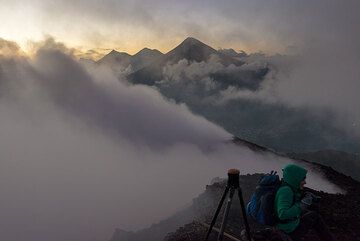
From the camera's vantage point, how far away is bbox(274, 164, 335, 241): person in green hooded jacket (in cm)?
877

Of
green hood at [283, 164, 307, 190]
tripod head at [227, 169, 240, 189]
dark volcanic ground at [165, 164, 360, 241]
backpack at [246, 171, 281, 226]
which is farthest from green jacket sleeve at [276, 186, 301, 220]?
dark volcanic ground at [165, 164, 360, 241]

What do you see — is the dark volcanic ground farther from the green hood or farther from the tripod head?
the tripod head

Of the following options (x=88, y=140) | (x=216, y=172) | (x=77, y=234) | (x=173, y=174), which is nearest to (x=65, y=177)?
(x=88, y=140)

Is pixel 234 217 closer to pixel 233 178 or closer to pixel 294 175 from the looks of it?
pixel 233 178

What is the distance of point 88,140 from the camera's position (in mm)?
121250

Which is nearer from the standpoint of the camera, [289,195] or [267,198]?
[289,195]

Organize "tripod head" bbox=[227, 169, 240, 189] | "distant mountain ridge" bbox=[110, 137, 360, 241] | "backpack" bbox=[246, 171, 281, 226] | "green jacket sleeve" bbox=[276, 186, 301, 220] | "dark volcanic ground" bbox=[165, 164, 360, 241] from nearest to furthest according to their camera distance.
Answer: "green jacket sleeve" bbox=[276, 186, 301, 220] < "backpack" bbox=[246, 171, 281, 226] < "tripod head" bbox=[227, 169, 240, 189] < "dark volcanic ground" bbox=[165, 164, 360, 241] < "distant mountain ridge" bbox=[110, 137, 360, 241]

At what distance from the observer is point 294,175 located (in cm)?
882

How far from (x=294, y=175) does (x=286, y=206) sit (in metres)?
0.67

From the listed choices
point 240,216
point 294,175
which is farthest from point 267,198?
point 240,216

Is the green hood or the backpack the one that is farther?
the backpack

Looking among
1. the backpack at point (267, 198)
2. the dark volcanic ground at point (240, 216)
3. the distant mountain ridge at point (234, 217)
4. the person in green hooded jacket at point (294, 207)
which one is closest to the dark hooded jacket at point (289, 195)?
the person in green hooded jacket at point (294, 207)

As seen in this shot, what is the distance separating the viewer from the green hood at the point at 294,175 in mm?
8820

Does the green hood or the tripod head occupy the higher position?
the green hood
